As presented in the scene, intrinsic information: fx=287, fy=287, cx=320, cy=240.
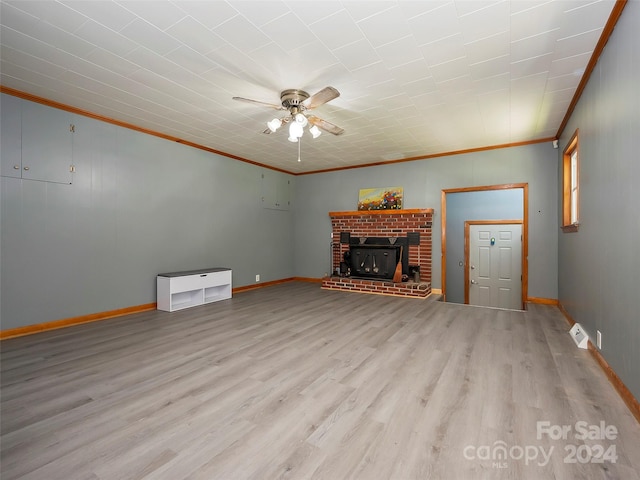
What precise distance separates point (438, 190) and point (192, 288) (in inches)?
194

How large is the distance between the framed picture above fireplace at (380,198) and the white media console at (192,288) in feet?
10.9

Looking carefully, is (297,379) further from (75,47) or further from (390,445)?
(75,47)

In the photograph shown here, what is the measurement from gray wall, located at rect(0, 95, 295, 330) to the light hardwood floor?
2.09ft

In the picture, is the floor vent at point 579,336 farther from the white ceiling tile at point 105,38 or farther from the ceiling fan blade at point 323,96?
the white ceiling tile at point 105,38

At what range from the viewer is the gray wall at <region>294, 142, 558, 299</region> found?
484 cm

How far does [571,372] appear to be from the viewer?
236cm

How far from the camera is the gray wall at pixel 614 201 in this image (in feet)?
6.05

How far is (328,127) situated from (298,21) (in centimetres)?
138

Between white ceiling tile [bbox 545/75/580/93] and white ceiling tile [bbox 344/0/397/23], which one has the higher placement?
white ceiling tile [bbox 344/0/397/23]

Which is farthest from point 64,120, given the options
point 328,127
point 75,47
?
point 328,127

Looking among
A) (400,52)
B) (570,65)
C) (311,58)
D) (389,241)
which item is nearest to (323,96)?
(311,58)

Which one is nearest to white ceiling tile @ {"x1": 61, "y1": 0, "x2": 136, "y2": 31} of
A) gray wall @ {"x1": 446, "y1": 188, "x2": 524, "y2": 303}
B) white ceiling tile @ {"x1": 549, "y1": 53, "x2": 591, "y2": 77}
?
white ceiling tile @ {"x1": 549, "y1": 53, "x2": 591, "y2": 77}

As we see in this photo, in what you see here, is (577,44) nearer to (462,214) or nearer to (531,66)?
(531,66)

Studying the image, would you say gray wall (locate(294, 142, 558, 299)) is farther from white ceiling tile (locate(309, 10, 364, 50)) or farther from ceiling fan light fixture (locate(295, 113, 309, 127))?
white ceiling tile (locate(309, 10, 364, 50))
